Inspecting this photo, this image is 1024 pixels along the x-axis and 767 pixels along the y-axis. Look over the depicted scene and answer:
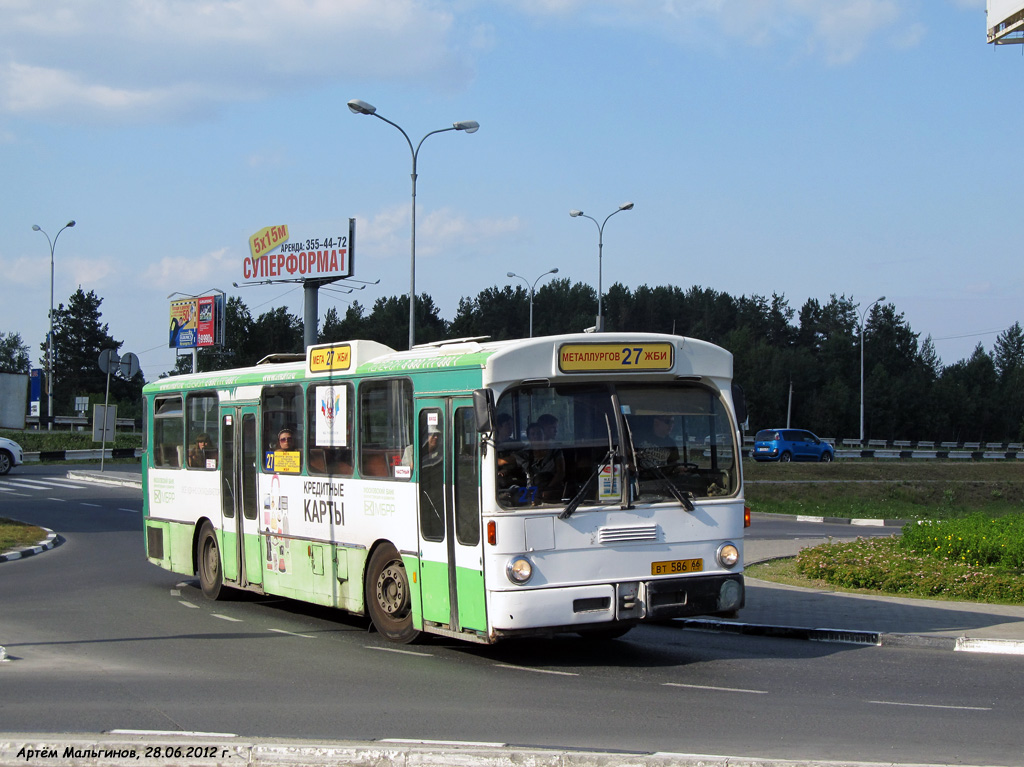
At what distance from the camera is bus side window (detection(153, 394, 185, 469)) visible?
→ 49.4ft

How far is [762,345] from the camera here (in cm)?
10425

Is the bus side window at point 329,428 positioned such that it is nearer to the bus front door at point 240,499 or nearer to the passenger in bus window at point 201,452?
the bus front door at point 240,499

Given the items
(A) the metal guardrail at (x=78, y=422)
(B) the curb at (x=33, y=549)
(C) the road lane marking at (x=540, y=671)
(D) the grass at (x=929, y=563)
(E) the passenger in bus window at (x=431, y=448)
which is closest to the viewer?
(C) the road lane marking at (x=540, y=671)

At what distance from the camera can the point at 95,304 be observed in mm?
Answer: 107125

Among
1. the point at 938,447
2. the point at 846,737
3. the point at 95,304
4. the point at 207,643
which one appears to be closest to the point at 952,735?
the point at 846,737

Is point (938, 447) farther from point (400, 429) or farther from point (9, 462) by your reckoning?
point (400, 429)

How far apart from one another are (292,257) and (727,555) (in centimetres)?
4219

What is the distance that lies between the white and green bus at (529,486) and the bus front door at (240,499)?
1675mm

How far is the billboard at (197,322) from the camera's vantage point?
4891 cm

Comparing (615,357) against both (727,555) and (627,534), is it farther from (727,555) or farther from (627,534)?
(727,555)

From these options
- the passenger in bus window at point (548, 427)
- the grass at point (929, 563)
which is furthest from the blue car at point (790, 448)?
the passenger in bus window at point (548, 427)

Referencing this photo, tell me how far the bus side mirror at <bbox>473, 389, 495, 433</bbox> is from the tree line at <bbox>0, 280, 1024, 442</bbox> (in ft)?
232

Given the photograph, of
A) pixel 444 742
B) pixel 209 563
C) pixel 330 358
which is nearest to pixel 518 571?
pixel 444 742

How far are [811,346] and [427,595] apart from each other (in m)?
126
